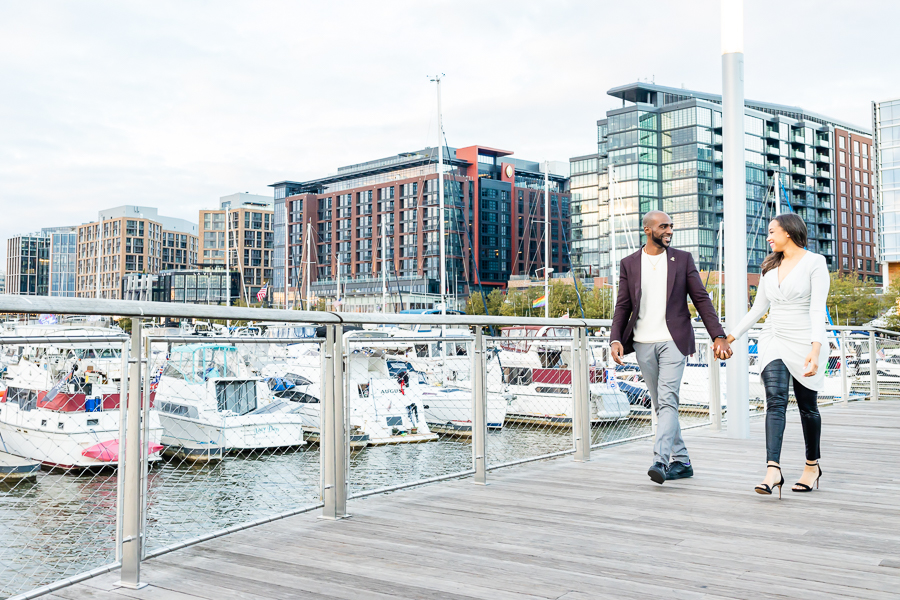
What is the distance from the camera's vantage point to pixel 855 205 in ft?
318

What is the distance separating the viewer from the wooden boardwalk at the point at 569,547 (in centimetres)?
312

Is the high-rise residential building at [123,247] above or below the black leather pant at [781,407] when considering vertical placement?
above

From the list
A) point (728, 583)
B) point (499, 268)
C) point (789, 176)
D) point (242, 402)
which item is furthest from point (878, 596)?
point (499, 268)

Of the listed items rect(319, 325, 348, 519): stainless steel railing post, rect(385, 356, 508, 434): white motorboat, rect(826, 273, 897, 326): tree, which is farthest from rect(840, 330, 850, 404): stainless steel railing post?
rect(826, 273, 897, 326): tree

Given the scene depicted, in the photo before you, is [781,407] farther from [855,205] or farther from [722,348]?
[855,205]

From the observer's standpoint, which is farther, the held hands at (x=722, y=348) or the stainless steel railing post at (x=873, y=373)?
the stainless steel railing post at (x=873, y=373)

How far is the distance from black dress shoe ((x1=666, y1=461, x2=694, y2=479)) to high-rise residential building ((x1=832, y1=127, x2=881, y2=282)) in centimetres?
9636

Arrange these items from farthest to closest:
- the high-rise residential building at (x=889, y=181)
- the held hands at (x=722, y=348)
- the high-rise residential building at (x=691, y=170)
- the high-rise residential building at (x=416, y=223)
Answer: the high-rise residential building at (x=416, y=223), the high-rise residential building at (x=691, y=170), the high-rise residential building at (x=889, y=181), the held hands at (x=722, y=348)

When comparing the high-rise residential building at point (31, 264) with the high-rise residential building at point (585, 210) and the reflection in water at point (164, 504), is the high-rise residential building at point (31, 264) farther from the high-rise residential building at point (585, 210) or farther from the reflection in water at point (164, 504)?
the reflection in water at point (164, 504)

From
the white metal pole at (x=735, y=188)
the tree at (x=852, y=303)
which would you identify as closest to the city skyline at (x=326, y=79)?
the white metal pole at (x=735, y=188)

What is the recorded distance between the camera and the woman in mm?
4730

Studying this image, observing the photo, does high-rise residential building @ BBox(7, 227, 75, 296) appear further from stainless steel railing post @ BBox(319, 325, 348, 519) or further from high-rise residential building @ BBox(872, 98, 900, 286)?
stainless steel railing post @ BBox(319, 325, 348, 519)

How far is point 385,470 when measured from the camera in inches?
625

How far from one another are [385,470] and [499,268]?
316ft
